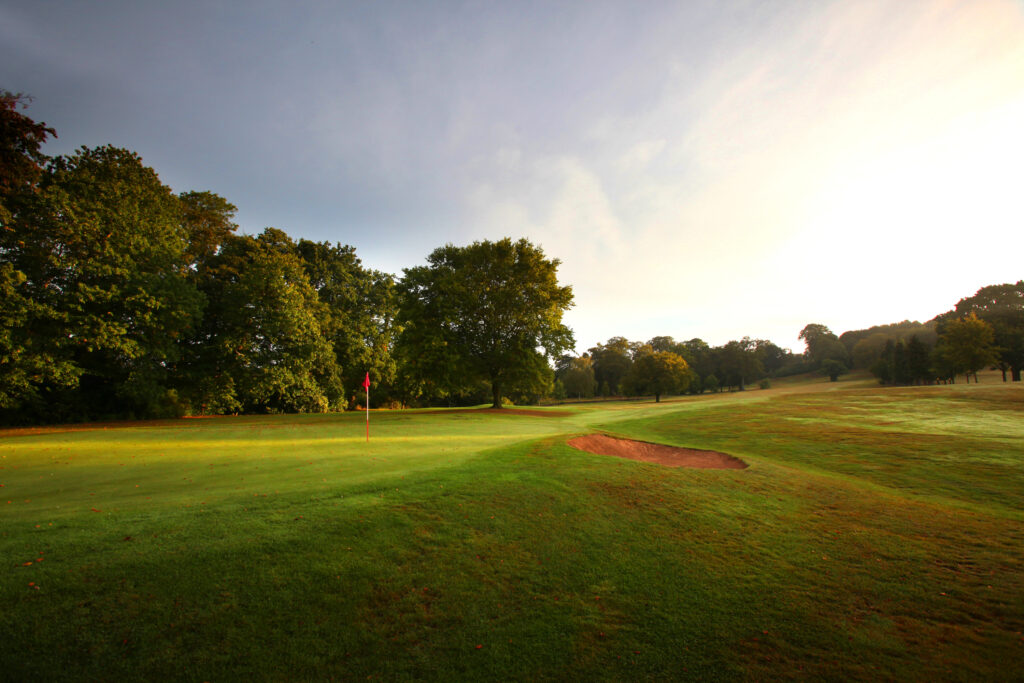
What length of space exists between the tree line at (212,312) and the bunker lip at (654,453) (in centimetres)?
1810

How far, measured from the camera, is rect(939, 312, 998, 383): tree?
4534 cm

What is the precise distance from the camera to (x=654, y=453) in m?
14.2

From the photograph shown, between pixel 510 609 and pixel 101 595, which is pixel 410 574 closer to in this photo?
pixel 510 609

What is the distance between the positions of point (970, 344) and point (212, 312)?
79176mm

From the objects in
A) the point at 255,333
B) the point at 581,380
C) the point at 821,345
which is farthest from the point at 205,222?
the point at 821,345

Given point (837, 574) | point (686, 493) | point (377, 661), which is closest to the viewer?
point (377, 661)

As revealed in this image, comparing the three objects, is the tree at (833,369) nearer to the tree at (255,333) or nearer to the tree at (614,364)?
the tree at (614,364)

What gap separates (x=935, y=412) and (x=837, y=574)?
75.6ft

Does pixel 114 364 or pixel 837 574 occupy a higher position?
pixel 114 364

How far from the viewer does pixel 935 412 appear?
20.5m

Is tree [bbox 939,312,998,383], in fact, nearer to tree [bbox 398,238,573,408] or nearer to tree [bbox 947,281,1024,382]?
tree [bbox 947,281,1024,382]

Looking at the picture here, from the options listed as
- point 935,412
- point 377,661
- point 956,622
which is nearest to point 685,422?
point 935,412

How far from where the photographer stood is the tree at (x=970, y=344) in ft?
149

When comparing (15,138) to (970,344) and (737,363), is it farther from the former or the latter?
(737,363)
